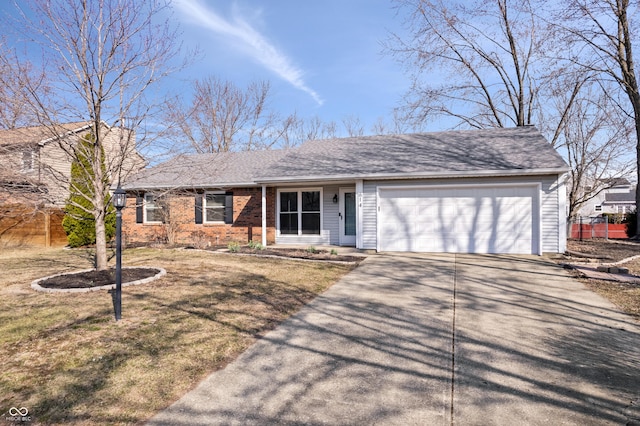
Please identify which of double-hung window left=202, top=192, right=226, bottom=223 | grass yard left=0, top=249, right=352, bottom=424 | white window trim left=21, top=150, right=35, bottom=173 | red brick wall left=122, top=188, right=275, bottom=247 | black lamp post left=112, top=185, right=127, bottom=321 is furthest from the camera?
double-hung window left=202, top=192, right=226, bottom=223

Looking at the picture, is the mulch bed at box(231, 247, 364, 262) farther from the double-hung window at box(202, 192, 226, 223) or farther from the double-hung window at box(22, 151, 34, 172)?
the double-hung window at box(22, 151, 34, 172)

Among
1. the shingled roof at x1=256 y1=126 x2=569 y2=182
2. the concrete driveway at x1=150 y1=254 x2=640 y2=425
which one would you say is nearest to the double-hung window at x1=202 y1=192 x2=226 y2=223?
the shingled roof at x1=256 y1=126 x2=569 y2=182

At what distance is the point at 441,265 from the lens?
9164mm

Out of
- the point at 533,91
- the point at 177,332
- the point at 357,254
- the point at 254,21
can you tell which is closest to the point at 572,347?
the point at 177,332

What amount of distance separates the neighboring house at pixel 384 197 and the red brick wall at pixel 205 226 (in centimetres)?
4

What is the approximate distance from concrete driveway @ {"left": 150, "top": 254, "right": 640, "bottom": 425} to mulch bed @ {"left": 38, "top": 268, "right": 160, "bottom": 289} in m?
3.86

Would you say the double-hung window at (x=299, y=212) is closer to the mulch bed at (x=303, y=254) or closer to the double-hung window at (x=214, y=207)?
the mulch bed at (x=303, y=254)

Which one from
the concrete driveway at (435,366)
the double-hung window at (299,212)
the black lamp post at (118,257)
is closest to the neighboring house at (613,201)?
the double-hung window at (299,212)

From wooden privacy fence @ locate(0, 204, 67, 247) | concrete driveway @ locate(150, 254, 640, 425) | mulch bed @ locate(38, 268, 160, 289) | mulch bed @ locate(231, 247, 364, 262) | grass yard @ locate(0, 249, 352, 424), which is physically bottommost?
concrete driveway @ locate(150, 254, 640, 425)

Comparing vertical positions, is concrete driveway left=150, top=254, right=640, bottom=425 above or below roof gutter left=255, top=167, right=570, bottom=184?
below

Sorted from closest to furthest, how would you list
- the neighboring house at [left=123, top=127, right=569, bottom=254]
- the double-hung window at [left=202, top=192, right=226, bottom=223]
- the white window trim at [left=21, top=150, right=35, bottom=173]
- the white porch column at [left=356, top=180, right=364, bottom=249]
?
the white window trim at [left=21, top=150, right=35, bottom=173] → the neighboring house at [left=123, top=127, right=569, bottom=254] → the white porch column at [left=356, top=180, right=364, bottom=249] → the double-hung window at [left=202, top=192, right=226, bottom=223]

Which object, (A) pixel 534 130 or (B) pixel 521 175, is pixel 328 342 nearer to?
(B) pixel 521 175

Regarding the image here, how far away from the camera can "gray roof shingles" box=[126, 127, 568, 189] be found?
11.0 m

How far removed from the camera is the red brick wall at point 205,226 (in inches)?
555
